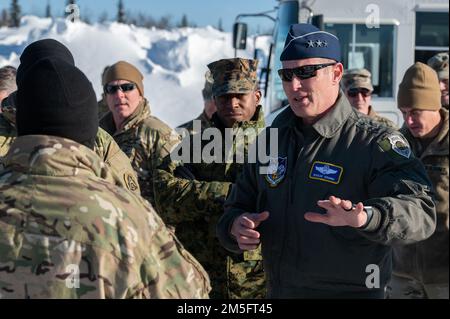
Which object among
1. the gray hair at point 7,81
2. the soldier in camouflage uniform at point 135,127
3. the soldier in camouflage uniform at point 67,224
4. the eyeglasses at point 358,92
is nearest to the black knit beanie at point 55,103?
the soldier in camouflage uniform at point 67,224

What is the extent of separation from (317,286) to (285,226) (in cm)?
27

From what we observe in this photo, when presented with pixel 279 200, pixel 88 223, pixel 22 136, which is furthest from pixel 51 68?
pixel 279 200

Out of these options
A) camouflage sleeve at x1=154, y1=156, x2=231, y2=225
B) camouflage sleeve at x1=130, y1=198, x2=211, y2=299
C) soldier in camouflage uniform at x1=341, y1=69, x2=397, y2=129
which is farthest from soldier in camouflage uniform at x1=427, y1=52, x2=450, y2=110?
camouflage sleeve at x1=130, y1=198, x2=211, y2=299

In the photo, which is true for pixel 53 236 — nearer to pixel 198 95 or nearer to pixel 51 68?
pixel 51 68

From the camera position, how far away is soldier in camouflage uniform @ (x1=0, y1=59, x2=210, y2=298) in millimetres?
1766

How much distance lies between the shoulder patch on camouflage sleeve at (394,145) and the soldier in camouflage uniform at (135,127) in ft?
6.82

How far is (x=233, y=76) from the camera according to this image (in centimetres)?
392

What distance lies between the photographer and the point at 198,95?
2875cm

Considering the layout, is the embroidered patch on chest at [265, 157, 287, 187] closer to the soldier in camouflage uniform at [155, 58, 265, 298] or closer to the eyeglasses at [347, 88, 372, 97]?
the soldier in camouflage uniform at [155, 58, 265, 298]

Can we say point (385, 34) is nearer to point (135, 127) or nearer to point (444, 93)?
point (444, 93)

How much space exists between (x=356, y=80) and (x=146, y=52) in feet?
106

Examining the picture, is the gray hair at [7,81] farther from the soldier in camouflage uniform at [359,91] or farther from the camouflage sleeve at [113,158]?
the soldier in camouflage uniform at [359,91]

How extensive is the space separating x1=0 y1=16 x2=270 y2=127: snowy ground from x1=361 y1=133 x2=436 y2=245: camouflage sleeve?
21925 mm

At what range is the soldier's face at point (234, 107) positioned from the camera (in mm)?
3900
